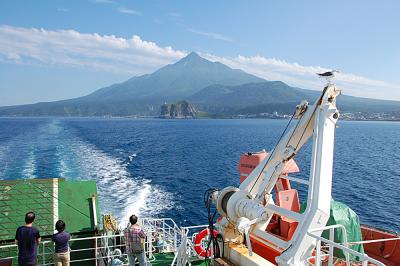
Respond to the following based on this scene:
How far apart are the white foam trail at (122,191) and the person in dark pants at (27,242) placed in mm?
15159

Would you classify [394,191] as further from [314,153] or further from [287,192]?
[314,153]

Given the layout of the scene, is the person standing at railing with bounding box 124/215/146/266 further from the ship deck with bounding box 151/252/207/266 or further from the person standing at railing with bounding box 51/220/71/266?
the ship deck with bounding box 151/252/207/266

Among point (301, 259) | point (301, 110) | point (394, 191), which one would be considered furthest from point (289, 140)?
point (394, 191)

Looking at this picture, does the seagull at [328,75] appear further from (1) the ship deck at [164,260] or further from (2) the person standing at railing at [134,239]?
(1) the ship deck at [164,260]

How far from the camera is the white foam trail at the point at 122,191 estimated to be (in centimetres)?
2631

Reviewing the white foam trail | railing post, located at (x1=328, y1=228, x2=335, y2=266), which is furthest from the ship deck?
the white foam trail

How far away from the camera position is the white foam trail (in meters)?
26.3

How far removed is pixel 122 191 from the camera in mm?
31703

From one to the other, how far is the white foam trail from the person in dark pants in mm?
15159

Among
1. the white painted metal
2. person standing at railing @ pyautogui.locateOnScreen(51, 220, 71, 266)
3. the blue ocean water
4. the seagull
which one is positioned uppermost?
the seagull

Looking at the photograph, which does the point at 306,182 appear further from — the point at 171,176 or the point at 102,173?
the point at 171,176

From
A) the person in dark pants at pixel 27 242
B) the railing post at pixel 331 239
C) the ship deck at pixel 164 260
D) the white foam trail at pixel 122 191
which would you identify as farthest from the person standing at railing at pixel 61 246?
the white foam trail at pixel 122 191

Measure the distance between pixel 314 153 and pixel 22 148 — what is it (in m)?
58.3

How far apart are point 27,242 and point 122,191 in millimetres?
24318
